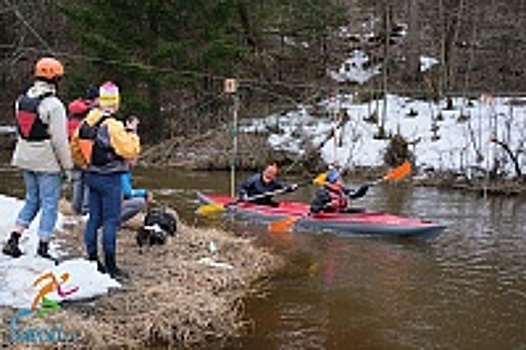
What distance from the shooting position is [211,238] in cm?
773

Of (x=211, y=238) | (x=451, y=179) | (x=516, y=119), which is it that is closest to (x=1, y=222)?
(x=211, y=238)

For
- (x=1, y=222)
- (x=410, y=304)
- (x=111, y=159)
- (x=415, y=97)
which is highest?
(x=415, y=97)

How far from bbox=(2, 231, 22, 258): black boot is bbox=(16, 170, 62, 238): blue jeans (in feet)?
0.35

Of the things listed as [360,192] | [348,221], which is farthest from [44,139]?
[360,192]

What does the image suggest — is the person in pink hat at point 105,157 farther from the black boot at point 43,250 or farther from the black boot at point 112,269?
the black boot at point 43,250

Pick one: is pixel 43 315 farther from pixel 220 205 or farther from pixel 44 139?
pixel 220 205

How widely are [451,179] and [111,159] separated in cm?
1152

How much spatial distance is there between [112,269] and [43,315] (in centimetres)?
112

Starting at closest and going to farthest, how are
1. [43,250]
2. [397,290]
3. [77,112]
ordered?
[43,250], [397,290], [77,112]

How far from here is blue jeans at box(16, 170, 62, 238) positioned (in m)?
5.36

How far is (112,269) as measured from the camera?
5.58m

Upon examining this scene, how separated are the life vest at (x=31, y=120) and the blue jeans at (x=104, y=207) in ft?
1.54

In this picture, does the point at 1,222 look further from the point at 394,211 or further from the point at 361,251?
the point at 394,211

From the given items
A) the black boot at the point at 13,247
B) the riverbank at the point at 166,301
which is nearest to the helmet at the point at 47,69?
the black boot at the point at 13,247
